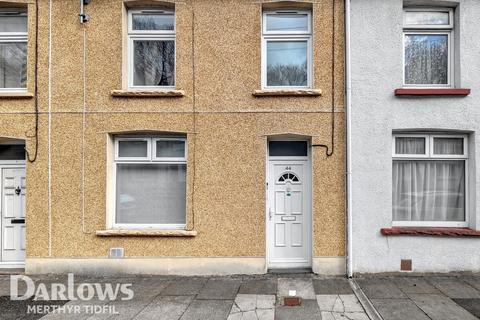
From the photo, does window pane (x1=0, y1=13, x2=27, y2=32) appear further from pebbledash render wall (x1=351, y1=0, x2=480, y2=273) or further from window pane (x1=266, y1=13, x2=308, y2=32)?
pebbledash render wall (x1=351, y1=0, x2=480, y2=273)

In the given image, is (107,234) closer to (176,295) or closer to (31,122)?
(176,295)

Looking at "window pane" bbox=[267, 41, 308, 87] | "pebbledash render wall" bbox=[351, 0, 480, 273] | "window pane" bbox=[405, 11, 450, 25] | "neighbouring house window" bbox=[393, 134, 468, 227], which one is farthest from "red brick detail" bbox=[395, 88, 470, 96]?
"window pane" bbox=[267, 41, 308, 87]

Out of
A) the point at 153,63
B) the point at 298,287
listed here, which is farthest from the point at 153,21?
the point at 298,287

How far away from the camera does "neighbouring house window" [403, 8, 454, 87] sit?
7145 mm

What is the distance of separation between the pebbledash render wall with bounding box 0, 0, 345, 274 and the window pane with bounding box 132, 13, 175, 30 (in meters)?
0.32

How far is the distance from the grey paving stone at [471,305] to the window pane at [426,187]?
6.10 ft

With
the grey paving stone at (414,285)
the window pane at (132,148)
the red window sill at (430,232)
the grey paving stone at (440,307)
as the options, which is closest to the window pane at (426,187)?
the red window sill at (430,232)

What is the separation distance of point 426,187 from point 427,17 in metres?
3.45

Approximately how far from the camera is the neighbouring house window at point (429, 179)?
23.1 feet

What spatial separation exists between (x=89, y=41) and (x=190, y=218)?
13.5ft

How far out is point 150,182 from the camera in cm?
729

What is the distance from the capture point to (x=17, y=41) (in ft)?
24.2

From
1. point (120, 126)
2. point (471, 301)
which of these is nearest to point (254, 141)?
point (120, 126)

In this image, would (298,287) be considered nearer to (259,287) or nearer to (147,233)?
(259,287)
